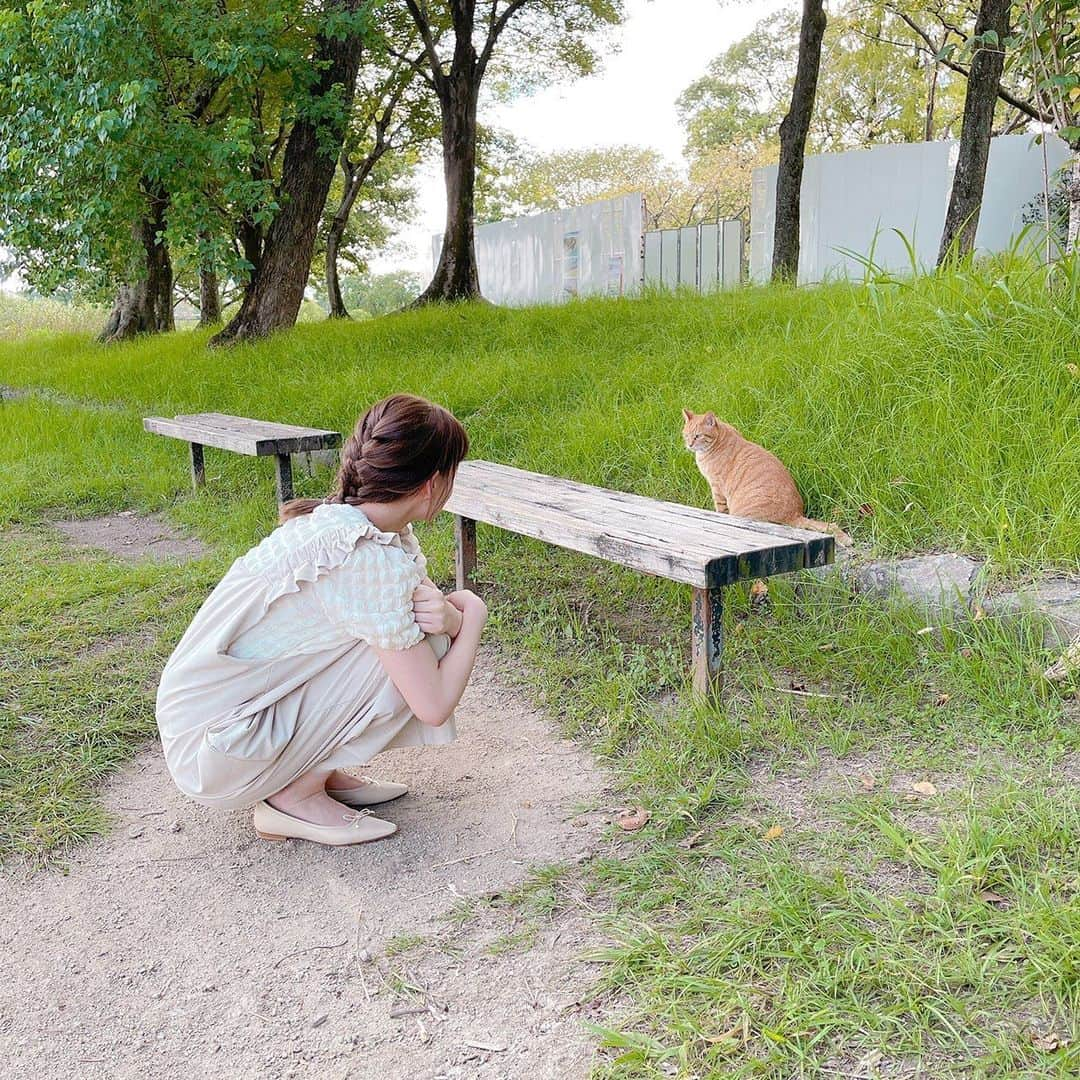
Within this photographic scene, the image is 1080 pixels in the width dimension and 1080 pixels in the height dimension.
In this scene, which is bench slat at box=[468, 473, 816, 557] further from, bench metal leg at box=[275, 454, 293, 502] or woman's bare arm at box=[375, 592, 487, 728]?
bench metal leg at box=[275, 454, 293, 502]

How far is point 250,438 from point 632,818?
11.9 ft

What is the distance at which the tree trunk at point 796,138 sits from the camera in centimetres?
953

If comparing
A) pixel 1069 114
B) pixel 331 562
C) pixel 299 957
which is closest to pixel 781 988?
pixel 299 957

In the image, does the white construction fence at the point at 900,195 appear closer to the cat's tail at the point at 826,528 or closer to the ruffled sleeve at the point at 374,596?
the cat's tail at the point at 826,528

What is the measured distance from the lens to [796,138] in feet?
32.0

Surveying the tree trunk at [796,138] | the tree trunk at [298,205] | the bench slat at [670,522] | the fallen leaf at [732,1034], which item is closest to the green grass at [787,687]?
the fallen leaf at [732,1034]

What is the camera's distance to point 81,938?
2355 mm

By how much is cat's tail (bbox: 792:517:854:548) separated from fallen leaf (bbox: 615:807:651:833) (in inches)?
56.5

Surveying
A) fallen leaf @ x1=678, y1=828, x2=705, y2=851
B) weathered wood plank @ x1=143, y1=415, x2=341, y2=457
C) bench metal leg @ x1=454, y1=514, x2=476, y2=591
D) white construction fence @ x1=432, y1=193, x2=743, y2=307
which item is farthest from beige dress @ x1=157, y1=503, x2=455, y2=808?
white construction fence @ x1=432, y1=193, x2=743, y2=307

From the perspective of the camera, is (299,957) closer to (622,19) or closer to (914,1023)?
(914,1023)

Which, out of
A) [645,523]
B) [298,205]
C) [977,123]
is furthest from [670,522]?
[298,205]

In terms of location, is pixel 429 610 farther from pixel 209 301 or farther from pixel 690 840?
pixel 209 301

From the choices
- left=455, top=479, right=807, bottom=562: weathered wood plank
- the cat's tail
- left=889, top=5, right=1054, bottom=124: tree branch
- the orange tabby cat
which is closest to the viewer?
left=455, top=479, right=807, bottom=562: weathered wood plank

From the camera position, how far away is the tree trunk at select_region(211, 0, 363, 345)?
33.6 ft
